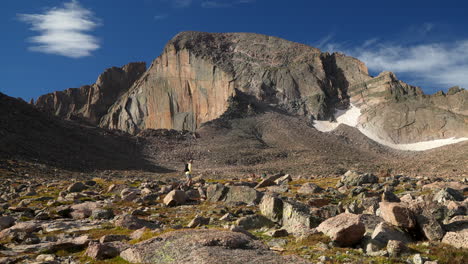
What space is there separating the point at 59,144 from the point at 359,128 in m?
105

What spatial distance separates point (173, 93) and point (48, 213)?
15881 centimetres

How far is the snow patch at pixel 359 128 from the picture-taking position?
126 m

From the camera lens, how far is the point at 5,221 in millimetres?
20812

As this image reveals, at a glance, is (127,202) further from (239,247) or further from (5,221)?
(239,247)

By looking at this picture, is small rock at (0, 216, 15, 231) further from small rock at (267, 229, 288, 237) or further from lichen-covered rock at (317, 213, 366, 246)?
lichen-covered rock at (317, 213, 366, 246)

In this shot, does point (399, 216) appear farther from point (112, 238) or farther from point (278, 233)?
point (112, 238)

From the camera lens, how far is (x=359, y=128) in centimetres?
14512

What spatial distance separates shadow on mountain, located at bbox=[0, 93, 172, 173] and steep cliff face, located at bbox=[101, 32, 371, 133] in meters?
60.9

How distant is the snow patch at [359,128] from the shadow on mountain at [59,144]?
75927 mm

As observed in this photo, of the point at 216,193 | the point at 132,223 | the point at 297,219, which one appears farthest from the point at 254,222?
the point at 216,193

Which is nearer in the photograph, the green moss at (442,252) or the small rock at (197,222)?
the green moss at (442,252)

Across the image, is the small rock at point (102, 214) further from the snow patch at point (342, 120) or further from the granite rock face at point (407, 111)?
the snow patch at point (342, 120)

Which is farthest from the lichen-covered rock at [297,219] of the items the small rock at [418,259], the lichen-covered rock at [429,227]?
the small rock at [418,259]

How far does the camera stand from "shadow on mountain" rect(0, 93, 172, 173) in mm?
74125
